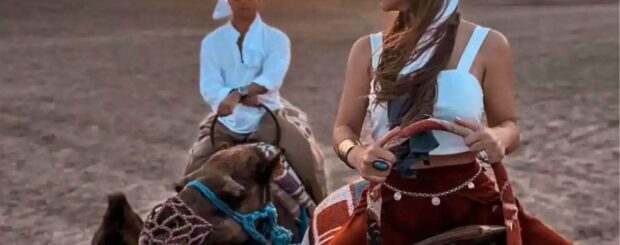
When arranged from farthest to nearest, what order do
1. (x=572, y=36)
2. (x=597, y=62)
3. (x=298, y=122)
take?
(x=572, y=36), (x=597, y=62), (x=298, y=122)

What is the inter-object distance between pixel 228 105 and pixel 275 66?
34 cm

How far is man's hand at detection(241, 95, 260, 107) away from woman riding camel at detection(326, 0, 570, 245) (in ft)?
7.25

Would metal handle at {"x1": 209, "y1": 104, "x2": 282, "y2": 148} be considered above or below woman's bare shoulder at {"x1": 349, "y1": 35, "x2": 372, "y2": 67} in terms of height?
below

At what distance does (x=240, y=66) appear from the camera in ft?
17.2

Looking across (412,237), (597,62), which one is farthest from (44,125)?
(412,237)

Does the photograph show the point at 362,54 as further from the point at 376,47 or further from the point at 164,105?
the point at 164,105

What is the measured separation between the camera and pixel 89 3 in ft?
87.5

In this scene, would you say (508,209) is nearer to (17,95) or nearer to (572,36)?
(17,95)

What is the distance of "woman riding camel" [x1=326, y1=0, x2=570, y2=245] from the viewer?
2.87m

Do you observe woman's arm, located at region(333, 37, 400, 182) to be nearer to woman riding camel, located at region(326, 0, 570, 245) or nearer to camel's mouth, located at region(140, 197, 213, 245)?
woman riding camel, located at region(326, 0, 570, 245)

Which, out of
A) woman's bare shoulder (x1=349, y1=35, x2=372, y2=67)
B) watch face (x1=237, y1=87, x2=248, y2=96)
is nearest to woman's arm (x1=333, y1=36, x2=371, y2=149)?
woman's bare shoulder (x1=349, y1=35, x2=372, y2=67)

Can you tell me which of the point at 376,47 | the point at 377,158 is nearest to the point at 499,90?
the point at 376,47

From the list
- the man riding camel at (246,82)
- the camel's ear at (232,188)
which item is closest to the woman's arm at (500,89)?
the camel's ear at (232,188)

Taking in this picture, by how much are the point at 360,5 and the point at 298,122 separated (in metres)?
22.1
